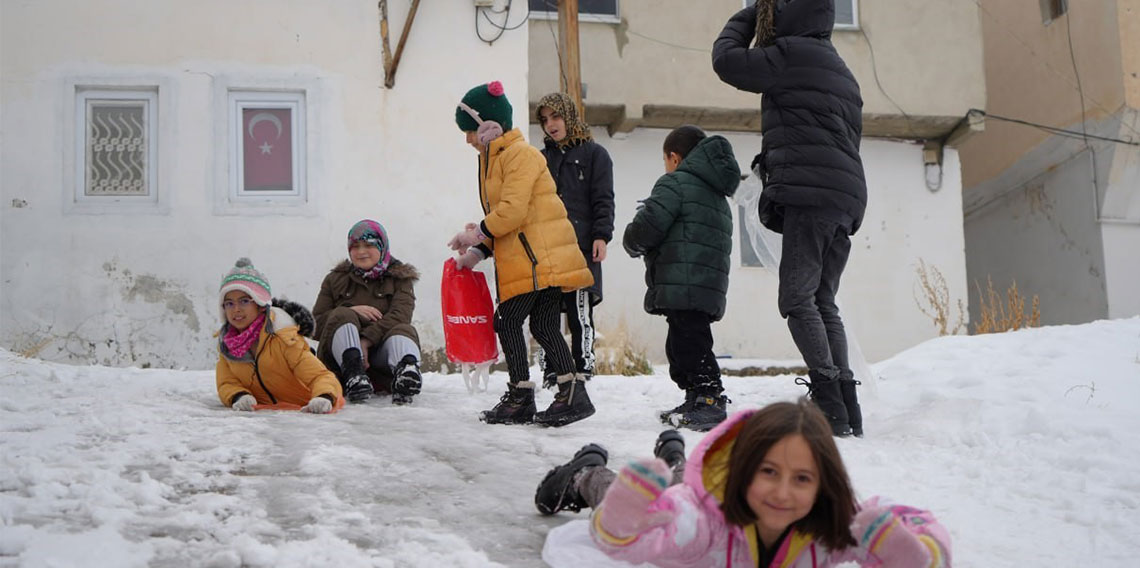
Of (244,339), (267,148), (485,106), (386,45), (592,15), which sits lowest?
(244,339)

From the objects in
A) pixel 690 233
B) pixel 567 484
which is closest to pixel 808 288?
pixel 690 233

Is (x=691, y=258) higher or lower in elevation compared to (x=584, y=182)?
lower

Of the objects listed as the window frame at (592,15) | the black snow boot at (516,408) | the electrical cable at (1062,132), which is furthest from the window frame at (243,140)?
the electrical cable at (1062,132)

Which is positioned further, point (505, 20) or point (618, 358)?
point (505, 20)

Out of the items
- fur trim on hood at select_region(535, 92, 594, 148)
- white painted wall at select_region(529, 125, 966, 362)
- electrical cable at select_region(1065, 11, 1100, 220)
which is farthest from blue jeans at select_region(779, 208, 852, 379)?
electrical cable at select_region(1065, 11, 1100, 220)

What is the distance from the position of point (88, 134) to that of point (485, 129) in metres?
5.53

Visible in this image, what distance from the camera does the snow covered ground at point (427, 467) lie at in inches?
128

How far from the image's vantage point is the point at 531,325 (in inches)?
227

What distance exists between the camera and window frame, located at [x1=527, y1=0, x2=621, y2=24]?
13.1 m

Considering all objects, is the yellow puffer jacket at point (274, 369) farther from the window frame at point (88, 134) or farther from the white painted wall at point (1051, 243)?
the white painted wall at point (1051, 243)

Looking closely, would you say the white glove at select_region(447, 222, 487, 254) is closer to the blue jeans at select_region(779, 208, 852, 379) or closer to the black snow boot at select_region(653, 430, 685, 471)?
the blue jeans at select_region(779, 208, 852, 379)

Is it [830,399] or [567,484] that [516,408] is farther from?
[567,484]

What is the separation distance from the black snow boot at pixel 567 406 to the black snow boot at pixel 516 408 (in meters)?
0.09

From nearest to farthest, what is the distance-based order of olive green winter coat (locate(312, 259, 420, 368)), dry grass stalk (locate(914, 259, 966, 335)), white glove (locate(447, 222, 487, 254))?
white glove (locate(447, 222, 487, 254)) → olive green winter coat (locate(312, 259, 420, 368)) → dry grass stalk (locate(914, 259, 966, 335))
